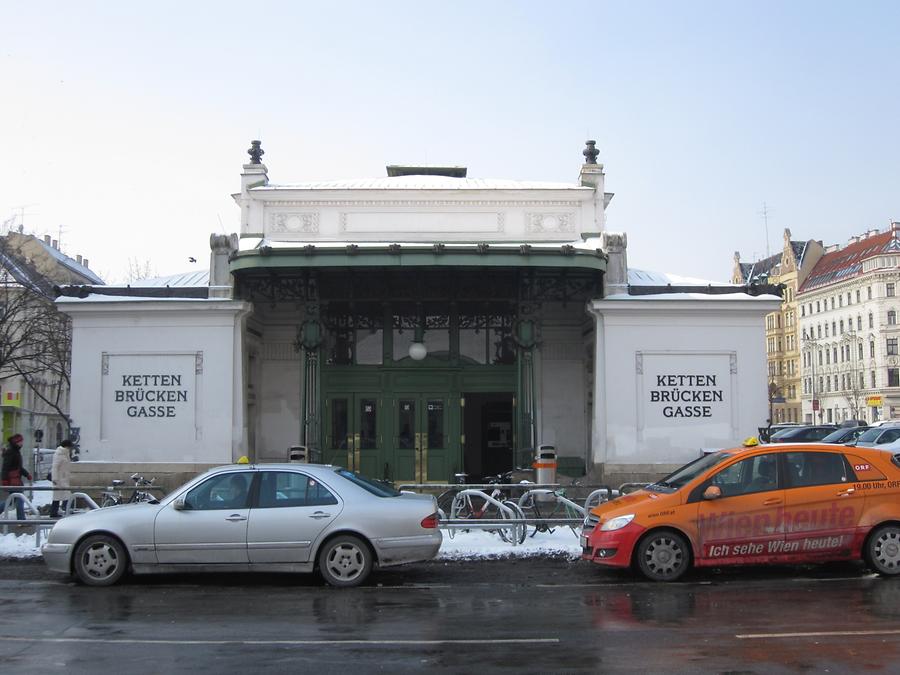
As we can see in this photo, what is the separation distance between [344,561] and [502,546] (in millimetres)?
3432

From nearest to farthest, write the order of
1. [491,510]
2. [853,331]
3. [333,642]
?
[333,642] < [491,510] < [853,331]

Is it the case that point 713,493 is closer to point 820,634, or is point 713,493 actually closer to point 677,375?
point 820,634

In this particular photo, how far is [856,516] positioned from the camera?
1114 cm

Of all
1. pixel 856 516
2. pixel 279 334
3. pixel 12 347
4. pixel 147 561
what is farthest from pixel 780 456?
pixel 12 347

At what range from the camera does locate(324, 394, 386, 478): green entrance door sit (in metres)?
22.5

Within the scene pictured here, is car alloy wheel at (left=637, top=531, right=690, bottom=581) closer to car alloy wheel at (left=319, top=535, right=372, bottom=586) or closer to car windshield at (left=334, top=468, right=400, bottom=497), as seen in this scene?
car windshield at (left=334, top=468, right=400, bottom=497)

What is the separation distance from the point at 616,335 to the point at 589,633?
12.7 m

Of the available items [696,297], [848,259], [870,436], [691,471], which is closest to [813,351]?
[848,259]

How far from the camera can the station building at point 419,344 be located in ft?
66.2

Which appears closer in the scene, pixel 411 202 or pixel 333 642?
pixel 333 642

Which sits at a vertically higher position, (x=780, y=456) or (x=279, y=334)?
(x=279, y=334)

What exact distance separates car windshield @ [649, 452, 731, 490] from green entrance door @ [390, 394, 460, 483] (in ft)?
35.3

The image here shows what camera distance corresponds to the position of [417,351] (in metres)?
22.3

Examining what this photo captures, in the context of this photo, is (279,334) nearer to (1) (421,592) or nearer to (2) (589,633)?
(1) (421,592)
